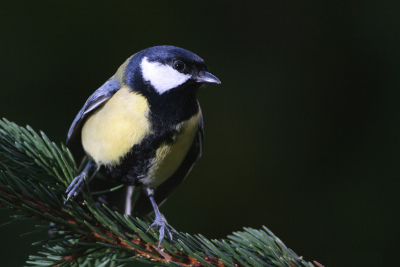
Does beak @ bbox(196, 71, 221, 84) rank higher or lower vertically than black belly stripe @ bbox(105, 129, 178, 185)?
higher

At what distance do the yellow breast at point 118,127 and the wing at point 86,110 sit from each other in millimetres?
23

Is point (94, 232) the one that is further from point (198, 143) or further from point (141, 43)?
point (141, 43)

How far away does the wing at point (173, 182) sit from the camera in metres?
1.38

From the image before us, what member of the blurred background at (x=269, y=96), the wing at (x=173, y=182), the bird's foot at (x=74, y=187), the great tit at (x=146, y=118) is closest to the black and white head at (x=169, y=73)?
the great tit at (x=146, y=118)

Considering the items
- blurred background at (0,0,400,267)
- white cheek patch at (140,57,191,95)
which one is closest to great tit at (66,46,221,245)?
white cheek patch at (140,57,191,95)

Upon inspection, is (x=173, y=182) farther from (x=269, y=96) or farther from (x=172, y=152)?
(x=269, y=96)

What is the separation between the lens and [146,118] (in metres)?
1.14

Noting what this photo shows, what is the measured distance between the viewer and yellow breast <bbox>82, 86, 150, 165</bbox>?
1.14 metres

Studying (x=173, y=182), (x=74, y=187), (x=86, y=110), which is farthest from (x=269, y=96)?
(x=74, y=187)

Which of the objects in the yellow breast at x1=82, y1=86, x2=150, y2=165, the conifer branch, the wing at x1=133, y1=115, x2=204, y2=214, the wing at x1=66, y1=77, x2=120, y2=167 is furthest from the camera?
the wing at x1=133, y1=115, x2=204, y2=214

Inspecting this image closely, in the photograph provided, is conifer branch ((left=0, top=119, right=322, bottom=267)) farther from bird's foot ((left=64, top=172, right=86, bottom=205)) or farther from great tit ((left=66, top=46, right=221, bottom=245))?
great tit ((left=66, top=46, right=221, bottom=245))

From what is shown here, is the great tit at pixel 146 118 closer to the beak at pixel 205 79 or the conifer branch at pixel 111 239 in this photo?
the beak at pixel 205 79

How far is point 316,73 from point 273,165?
1.89ft

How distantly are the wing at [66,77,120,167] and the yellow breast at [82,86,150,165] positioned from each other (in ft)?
0.07
